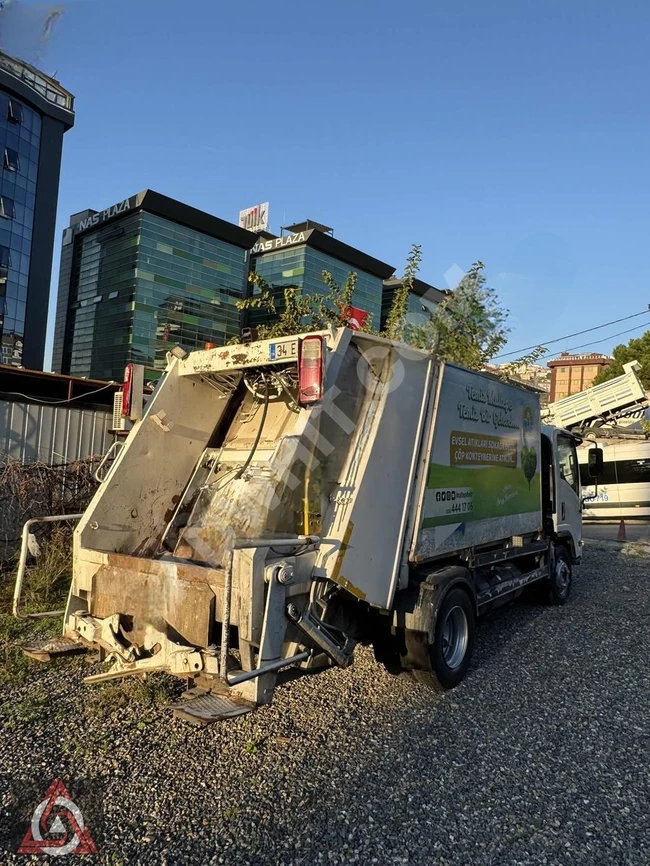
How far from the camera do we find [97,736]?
4000 mm

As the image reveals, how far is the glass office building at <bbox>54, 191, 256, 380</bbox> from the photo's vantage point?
2780cm

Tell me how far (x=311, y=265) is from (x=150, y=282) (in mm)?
8064

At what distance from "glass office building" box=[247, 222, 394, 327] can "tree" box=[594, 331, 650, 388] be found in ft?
43.8

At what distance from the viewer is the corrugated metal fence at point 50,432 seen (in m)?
8.18

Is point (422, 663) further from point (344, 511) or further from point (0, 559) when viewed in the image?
point (0, 559)

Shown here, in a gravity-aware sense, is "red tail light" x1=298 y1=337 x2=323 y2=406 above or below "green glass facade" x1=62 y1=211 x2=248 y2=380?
below

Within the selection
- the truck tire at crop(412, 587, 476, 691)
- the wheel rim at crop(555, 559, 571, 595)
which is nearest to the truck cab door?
the wheel rim at crop(555, 559, 571, 595)

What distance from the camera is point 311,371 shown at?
399 centimetres

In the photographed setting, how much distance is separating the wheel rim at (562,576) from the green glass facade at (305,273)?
22.3m

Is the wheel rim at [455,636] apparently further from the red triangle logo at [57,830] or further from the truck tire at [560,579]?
the truck tire at [560,579]

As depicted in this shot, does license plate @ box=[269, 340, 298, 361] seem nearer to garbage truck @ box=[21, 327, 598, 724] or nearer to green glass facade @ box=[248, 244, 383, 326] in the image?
garbage truck @ box=[21, 327, 598, 724]

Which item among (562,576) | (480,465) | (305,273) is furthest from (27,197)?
(480,465)

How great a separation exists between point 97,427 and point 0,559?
2499 mm

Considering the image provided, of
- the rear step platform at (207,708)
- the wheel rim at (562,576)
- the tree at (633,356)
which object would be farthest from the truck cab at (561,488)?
the tree at (633,356)
